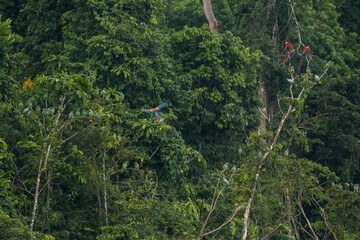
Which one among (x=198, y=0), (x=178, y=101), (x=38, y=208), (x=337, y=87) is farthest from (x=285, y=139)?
→ (x=38, y=208)

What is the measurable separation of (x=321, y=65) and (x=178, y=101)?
506 centimetres

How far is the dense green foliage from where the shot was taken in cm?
820

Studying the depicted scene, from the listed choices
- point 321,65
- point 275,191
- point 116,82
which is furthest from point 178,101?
point 321,65

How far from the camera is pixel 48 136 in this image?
7.80m

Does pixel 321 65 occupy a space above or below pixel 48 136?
below

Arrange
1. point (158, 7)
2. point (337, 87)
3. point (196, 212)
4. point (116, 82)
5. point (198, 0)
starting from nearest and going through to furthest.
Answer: point (196, 212) → point (116, 82) → point (158, 7) → point (337, 87) → point (198, 0)

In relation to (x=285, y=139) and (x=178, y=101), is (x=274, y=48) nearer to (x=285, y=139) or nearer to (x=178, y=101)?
(x=285, y=139)

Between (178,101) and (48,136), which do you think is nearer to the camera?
(48,136)

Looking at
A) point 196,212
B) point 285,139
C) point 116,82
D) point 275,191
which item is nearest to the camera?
point 275,191

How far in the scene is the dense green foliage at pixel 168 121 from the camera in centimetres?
820

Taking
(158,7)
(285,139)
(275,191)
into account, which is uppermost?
(158,7)

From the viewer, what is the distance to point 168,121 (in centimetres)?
1109

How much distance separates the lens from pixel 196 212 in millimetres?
9547

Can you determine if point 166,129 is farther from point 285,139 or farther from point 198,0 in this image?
point 198,0
